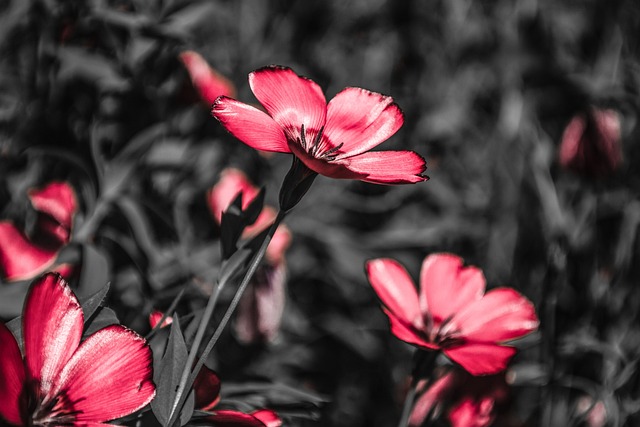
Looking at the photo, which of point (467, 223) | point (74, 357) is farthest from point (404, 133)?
point (74, 357)

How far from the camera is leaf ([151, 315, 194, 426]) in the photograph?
0.30 metres

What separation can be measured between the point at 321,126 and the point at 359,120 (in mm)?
20

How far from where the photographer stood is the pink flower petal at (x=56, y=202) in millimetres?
535

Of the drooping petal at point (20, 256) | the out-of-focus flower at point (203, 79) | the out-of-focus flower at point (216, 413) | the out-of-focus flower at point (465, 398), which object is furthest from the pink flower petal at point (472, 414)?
the out-of-focus flower at point (203, 79)

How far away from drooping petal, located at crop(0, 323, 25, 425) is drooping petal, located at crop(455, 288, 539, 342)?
222 mm

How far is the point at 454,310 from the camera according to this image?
0.43 meters

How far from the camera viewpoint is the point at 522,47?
3.74 feet

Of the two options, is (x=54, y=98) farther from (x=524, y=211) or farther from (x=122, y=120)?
(x=524, y=211)

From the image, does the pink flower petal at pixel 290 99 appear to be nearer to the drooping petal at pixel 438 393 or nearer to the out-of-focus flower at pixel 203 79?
the drooping petal at pixel 438 393

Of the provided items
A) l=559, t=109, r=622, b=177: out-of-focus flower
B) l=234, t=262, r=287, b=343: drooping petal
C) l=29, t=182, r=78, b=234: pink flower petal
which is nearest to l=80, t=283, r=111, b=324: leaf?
l=29, t=182, r=78, b=234: pink flower petal

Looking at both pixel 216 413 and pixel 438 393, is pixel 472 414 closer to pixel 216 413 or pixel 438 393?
pixel 438 393

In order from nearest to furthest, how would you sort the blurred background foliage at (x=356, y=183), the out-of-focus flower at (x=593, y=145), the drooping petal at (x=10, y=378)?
the drooping petal at (x=10, y=378), the blurred background foliage at (x=356, y=183), the out-of-focus flower at (x=593, y=145)

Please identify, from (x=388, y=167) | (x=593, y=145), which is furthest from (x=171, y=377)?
(x=593, y=145)

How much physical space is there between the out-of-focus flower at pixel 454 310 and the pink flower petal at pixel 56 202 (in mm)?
252
